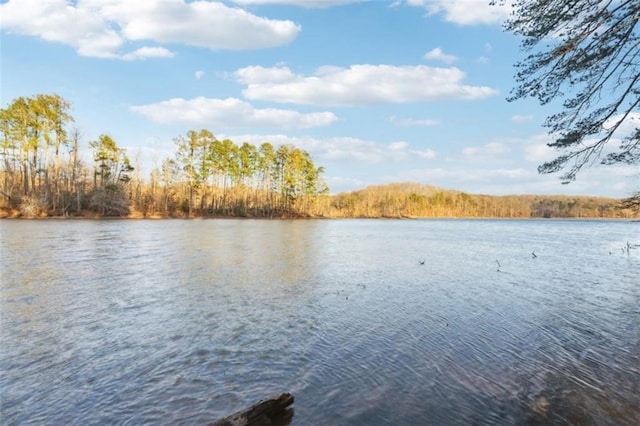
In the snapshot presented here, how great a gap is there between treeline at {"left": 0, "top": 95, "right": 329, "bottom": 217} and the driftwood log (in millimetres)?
57992

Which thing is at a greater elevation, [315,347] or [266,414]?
[266,414]

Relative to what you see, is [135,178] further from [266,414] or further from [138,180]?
[266,414]

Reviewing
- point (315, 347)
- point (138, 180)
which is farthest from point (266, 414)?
point (138, 180)

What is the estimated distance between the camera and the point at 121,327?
792cm

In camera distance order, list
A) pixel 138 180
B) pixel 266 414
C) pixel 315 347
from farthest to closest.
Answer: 1. pixel 138 180
2. pixel 315 347
3. pixel 266 414

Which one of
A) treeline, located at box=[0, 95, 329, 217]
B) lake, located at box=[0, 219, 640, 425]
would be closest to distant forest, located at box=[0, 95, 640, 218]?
treeline, located at box=[0, 95, 329, 217]

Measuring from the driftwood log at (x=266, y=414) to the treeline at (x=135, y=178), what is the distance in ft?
190

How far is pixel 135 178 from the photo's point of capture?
71125 mm

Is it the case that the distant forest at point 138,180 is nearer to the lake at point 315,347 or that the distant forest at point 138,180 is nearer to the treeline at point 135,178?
the treeline at point 135,178

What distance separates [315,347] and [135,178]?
74403 mm

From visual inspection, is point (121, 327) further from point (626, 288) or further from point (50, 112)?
point (50, 112)

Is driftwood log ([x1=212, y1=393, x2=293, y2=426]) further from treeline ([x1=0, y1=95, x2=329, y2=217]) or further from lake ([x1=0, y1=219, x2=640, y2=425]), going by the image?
treeline ([x1=0, y1=95, x2=329, y2=217])

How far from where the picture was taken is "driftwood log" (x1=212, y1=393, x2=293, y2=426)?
404 centimetres

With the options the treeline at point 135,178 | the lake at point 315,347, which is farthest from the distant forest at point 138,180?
the lake at point 315,347
